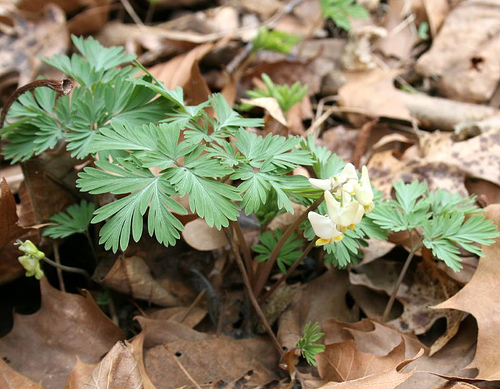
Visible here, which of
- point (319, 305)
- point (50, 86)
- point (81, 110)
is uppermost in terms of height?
point (50, 86)

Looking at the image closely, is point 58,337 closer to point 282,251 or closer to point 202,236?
point 202,236

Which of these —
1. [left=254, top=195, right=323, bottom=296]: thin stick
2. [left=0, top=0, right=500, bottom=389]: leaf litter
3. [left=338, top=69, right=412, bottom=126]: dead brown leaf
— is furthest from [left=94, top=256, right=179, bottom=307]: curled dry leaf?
[left=338, top=69, right=412, bottom=126]: dead brown leaf

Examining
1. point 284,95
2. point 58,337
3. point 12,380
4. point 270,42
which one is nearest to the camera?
point 12,380

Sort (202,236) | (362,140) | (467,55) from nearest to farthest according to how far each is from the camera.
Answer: (202,236) → (362,140) → (467,55)

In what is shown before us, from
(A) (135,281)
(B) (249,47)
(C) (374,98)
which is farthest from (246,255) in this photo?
(B) (249,47)

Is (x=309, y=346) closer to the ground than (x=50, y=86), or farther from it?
closer to the ground

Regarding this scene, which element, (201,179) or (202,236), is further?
(202,236)
